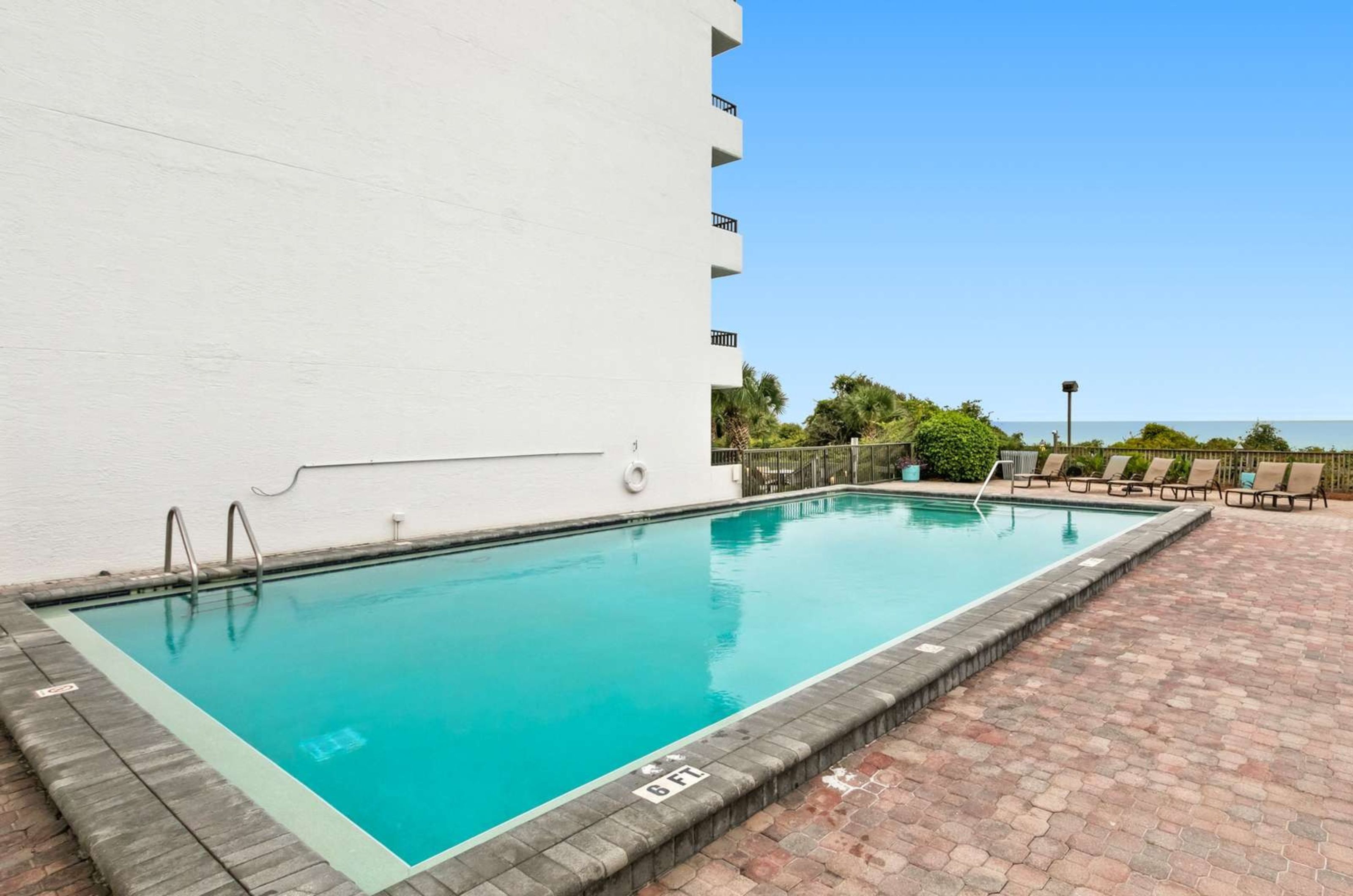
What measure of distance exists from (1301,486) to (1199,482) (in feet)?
5.57

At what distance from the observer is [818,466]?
57.5 feet

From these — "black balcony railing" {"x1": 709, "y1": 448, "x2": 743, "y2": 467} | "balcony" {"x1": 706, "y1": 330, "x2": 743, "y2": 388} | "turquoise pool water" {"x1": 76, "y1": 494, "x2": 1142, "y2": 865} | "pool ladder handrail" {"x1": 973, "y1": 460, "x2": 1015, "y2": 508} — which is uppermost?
"balcony" {"x1": 706, "y1": 330, "x2": 743, "y2": 388}

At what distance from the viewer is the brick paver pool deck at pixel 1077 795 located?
2500mm

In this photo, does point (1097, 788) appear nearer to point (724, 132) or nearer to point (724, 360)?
point (724, 360)

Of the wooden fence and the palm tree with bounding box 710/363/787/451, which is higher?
the palm tree with bounding box 710/363/787/451

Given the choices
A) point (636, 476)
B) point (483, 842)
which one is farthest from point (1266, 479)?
point (483, 842)

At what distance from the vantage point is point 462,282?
35.4 ft

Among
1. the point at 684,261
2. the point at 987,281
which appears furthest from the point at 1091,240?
the point at 684,261

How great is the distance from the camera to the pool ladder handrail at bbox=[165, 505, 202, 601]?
21.4 feet

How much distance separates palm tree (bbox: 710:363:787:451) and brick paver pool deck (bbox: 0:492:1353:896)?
16612 mm

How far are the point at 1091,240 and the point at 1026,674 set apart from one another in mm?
38524

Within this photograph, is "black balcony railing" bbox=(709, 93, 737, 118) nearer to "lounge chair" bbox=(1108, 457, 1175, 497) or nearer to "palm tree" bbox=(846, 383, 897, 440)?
"lounge chair" bbox=(1108, 457, 1175, 497)

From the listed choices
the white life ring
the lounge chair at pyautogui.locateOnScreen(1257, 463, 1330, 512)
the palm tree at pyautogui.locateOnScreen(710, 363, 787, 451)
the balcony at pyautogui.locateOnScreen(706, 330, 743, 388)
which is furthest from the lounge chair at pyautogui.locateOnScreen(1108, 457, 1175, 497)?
the white life ring

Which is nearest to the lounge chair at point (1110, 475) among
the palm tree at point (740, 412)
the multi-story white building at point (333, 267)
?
the palm tree at point (740, 412)
